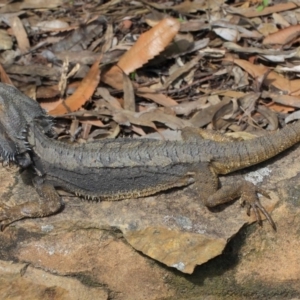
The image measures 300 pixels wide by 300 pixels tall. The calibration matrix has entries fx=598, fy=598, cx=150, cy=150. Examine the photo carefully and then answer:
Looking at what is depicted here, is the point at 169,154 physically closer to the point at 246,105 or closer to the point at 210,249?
the point at 210,249

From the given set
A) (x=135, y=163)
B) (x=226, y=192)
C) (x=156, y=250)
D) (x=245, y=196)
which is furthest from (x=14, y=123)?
(x=245, y=196)

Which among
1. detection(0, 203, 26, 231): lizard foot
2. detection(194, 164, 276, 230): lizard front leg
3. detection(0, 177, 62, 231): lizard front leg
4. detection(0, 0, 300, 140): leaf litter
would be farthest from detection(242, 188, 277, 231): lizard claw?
detection(0, 203, 26, 231): lizard foot

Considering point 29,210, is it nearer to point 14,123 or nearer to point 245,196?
point 14,123

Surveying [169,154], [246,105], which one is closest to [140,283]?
[169,154]

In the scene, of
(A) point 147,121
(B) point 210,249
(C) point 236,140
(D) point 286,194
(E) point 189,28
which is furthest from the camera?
(E) point 189,28

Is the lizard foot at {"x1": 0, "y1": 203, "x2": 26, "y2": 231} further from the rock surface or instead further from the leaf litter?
the leaf litter

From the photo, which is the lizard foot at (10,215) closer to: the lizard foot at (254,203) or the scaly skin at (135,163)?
the scaly skin at (135,163)

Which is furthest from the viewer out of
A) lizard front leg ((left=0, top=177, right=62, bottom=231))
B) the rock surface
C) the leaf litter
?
the leaf litter
